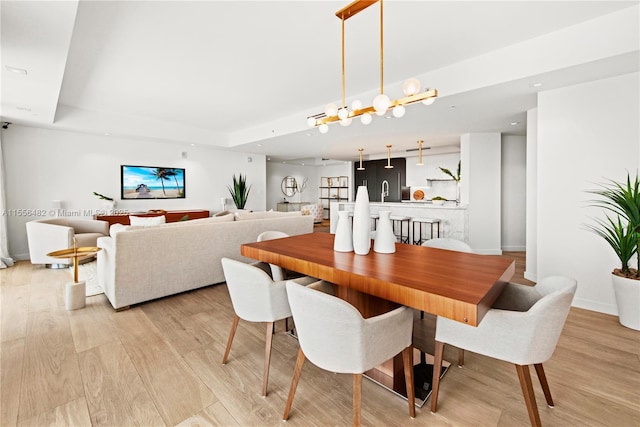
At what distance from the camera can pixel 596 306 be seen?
290 centimetres

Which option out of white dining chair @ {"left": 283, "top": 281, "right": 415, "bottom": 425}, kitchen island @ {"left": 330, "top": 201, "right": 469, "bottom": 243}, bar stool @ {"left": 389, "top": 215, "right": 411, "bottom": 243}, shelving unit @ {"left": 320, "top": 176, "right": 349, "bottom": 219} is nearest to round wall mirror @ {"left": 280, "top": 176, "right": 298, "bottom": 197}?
shelving unit @ {"left": 320, "top": 176, "right": 349, "bottom": 219}

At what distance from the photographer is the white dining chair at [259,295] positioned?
1.69 meters

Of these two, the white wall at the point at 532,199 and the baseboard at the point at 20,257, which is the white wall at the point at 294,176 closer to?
the baseboard at the point at 20,257

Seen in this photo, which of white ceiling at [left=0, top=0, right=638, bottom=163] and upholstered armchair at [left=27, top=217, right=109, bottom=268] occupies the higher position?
white ceiling at [left=0, top=0, right=638, bottom=163]

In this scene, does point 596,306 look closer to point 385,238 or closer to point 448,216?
point 385,238

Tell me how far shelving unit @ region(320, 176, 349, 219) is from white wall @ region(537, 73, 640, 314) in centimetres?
785

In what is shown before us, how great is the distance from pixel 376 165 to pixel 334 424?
8768mm

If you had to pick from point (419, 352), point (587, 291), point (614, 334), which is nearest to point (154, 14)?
point (419, 352)

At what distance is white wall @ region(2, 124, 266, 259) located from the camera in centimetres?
493

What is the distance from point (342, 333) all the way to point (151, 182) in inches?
256

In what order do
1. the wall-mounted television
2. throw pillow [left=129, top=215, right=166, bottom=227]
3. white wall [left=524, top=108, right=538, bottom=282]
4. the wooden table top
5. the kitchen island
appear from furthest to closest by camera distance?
the wall-mounted television → the kitchen island → throw pillow [left=129, top=215, right=166, bottom=227] → white wall [left=524, top=108, right=538, bottom=282] → the wooden table top

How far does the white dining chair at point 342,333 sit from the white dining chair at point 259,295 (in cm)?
38

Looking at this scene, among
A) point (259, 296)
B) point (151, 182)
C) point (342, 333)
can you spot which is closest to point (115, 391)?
point (259, 296)

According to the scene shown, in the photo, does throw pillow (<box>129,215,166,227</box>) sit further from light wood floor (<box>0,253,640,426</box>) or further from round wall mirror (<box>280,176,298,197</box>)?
round wall mirror (<box>280,176,298,197</box>)
